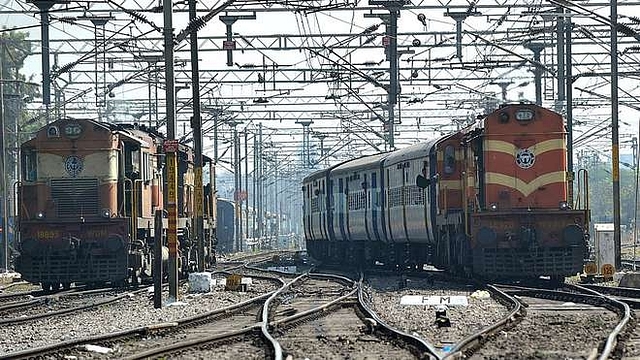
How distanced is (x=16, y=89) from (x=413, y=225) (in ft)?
152

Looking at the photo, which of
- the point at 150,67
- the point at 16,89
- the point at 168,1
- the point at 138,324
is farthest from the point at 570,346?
the point at 16,89

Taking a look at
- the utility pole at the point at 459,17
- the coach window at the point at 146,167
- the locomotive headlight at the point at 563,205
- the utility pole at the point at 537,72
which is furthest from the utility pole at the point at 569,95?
the coach window at the point at 146,167

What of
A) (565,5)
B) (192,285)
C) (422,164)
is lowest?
(192,285)

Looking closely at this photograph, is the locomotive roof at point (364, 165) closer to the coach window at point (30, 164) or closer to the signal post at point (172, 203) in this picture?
the coach window at point (30, 164)

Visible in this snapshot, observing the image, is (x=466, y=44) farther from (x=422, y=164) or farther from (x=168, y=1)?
(x=168, y=1)

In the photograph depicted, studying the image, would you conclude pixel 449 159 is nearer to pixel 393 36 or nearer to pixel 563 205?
pixel 563 205

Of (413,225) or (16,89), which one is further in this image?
(16,89)

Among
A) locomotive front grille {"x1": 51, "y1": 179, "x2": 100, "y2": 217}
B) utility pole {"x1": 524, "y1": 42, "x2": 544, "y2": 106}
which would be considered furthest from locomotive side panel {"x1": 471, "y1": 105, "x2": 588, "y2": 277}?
utility pole {"x1": 524, "y1": 42, "x2": 544, "y2": 106}

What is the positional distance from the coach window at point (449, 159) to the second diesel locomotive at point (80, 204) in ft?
22.4

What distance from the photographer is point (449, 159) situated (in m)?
26.8

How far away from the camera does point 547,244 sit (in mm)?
24297

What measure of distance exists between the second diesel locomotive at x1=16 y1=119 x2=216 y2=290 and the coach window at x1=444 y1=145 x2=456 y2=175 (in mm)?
6824

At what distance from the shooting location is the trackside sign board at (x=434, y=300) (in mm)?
19219

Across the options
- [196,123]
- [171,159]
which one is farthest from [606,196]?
[171,159]
